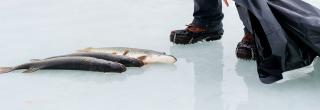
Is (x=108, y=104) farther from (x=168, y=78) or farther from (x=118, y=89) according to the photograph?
(x=168, y=78)

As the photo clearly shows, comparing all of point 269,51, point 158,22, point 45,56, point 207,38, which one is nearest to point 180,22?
point 158,22

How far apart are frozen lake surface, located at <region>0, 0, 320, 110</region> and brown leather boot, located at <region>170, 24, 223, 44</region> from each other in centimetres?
6

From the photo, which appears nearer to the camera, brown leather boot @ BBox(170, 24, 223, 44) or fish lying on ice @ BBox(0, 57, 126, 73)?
fish lying on ice @ BBox(0, 57, 126, 73)

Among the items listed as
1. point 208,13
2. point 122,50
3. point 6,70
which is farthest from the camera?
point 208,13

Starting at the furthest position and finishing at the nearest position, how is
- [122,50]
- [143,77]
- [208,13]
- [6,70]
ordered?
[208,13] → [122,50] → [6,70] → [143,77]

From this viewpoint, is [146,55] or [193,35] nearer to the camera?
[146,55]

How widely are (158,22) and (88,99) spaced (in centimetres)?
166

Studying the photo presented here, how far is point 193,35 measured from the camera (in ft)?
12.2

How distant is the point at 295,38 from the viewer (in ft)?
9.48

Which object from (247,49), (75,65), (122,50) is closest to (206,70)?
(247,49)

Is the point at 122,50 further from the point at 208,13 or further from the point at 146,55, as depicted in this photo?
the point at 208,13

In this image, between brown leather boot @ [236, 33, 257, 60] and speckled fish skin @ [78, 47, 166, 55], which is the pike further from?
brown leather boot @ [236, 33, 257, 60]

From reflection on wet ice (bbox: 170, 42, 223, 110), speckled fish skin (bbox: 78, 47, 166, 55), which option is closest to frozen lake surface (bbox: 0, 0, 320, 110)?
reflection on wet ice (bbox: 170, 42, 223, 110)

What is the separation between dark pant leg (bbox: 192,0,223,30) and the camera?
12.0ft
